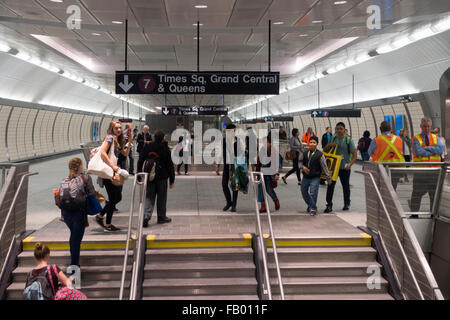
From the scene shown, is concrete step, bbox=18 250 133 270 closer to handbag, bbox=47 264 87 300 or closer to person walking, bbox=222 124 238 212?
handbag, bbox=47 264 87 300

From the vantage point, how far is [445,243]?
7.25m

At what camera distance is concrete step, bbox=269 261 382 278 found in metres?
6.66

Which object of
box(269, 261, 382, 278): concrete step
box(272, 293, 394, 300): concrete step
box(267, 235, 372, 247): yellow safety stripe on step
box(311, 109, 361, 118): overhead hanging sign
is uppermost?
box(311, 109, 361, 118): overhead hanging sign

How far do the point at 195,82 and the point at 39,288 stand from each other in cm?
581

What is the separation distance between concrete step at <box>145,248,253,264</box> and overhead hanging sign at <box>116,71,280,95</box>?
376cm

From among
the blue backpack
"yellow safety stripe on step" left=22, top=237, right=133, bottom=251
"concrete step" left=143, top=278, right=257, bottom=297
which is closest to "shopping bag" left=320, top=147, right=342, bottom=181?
"concrete step" left=143, top=278, right=257, bottom=297

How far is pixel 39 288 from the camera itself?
4.65 metres

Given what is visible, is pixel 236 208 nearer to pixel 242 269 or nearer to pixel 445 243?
pixel 242 269

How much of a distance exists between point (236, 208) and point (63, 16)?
5.49 meters

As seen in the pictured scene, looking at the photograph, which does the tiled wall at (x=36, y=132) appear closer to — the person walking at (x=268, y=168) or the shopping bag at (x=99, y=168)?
the shopping bag at (x=99, y=168)

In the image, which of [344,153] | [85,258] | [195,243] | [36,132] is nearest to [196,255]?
[195,243]

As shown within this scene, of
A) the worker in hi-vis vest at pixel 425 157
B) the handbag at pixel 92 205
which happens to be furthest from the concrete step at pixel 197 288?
the worker in hi-vis vest at pixel 425 157

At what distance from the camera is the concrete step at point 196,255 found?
681 cm

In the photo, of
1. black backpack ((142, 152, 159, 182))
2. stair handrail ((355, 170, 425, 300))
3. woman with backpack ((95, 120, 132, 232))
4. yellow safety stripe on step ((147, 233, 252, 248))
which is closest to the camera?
stair handrail ((355, 170, 425, 300))
